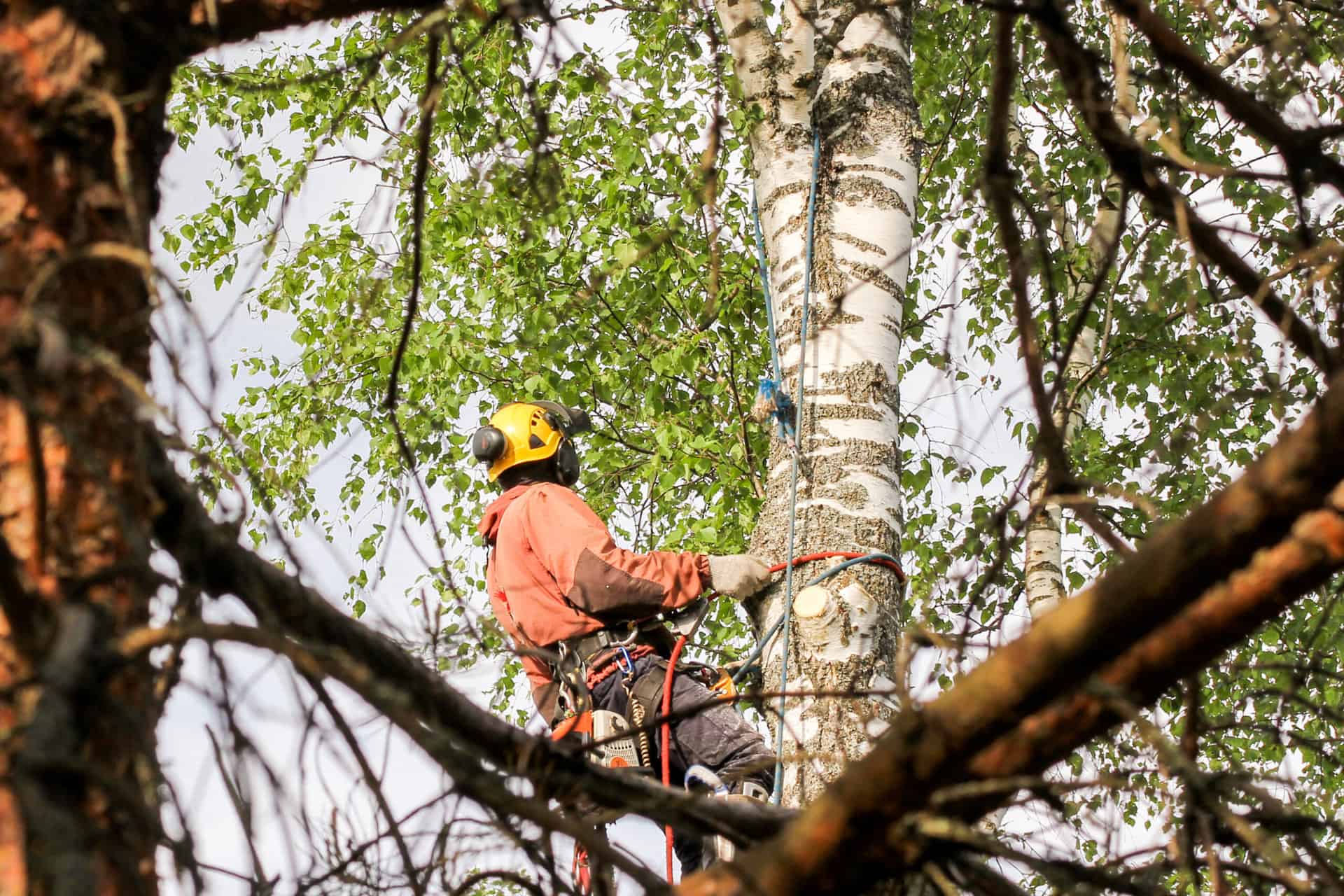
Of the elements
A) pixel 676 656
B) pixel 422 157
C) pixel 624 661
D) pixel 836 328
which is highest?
pixel 836 328

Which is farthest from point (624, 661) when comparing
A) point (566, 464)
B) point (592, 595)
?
point (566, 464)

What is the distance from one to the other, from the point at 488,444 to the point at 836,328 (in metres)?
1.32

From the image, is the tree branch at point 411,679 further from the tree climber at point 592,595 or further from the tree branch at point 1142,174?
the tree climber at point 592,595

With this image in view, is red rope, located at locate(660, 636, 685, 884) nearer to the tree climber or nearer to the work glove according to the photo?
the tree climber

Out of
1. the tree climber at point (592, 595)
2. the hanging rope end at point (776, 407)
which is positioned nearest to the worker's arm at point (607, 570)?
the tree climber at point (592, 595)

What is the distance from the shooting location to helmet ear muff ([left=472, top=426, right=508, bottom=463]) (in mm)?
4203

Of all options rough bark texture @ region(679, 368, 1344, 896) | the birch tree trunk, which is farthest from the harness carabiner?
rough bark texture @ region(679, 368, 1344, 896)

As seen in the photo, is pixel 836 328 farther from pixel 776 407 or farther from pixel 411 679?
pixel 411 679

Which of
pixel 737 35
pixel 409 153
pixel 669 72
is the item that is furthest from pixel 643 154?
pixel 737 35

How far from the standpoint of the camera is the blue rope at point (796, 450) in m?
3.04

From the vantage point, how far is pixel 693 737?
3.73 metres

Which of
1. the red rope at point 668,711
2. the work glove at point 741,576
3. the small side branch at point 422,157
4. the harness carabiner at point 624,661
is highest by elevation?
the harness carabiner at point 624,661

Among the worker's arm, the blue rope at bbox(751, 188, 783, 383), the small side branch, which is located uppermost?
the blue rope at bbox(751, 188, 783, 383)

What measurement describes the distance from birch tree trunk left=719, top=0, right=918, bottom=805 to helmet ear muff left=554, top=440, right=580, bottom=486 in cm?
102
